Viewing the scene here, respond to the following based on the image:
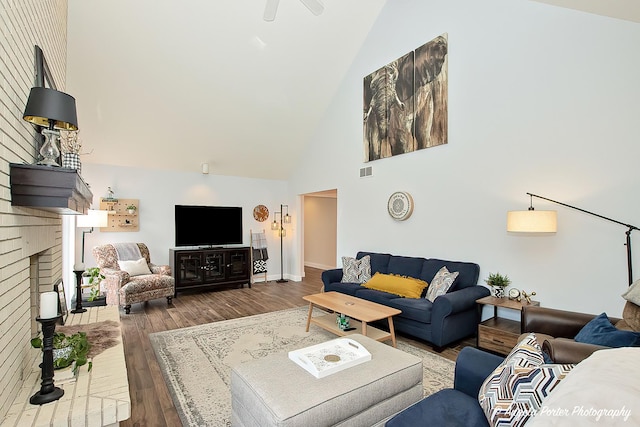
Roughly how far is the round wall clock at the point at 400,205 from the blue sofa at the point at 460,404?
2.83 metres

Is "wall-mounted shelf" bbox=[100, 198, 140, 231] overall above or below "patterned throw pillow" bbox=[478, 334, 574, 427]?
above

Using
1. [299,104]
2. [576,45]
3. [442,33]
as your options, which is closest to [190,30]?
[299,104]

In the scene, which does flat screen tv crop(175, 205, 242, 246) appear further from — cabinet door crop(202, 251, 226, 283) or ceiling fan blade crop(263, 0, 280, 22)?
ceiling fan blade crop(263, 0, 280, 22)

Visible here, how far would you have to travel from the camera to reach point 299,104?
5676 millimetres

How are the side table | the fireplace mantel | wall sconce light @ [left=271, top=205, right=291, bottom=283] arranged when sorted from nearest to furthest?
the fireplace mantel
the side table
wall sconce light @ [left=271, top=205, right=291, bottom=283]

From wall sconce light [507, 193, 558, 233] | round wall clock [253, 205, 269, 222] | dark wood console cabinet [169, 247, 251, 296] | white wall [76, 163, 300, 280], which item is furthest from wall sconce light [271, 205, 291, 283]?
wall sconce light [507, 193, 558, 233]

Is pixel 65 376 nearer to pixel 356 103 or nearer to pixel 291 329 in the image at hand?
pixel 291 329

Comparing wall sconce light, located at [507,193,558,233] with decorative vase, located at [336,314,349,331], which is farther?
decorative vase, located at [336,314,349,331]

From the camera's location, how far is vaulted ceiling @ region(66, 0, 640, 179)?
153 inches

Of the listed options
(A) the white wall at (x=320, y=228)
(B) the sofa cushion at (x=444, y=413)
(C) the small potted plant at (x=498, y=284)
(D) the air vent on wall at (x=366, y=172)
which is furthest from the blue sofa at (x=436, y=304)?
(A) the white wall at (x=320, y=228)

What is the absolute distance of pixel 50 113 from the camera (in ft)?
5.44

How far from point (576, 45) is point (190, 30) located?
4340 millimetres

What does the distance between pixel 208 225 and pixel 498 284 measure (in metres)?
5.30

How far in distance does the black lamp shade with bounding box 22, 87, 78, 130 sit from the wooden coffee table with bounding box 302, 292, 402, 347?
2761mm
